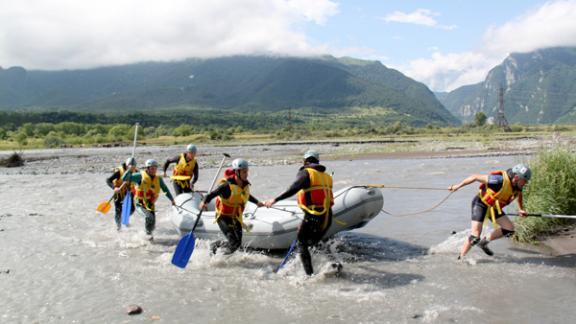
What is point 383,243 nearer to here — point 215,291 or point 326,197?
point 326,197

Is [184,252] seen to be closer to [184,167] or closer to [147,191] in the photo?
[147,191]

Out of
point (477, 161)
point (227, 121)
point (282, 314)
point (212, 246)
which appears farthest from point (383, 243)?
point (227, 121)

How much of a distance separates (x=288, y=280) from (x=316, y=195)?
160 centimetres

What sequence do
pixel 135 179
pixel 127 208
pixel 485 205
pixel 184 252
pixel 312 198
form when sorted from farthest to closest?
1. pixel 127 208
2. pixel 135 179
3. pixel 184 252
4. pixel 485 205
5. pixel 312 198

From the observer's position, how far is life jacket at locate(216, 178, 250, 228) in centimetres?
891

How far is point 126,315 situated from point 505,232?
6389mm

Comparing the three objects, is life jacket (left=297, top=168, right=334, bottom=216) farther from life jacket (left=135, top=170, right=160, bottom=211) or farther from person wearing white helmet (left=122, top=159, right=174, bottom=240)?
life jacket (left=135, top=170, right=160, bottom=211)

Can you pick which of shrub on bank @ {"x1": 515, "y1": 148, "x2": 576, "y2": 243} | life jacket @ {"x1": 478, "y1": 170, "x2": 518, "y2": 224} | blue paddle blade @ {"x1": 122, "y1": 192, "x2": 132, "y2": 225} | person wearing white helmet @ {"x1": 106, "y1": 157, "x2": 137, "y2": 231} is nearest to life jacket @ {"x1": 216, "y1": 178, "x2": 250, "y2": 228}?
person wearing white helmet @ {"x1": 106, "y1": 157, "x2": 137, "y2": 231}

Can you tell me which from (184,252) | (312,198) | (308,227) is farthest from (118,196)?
(312,198)

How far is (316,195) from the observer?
8078mm

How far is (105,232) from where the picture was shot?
13094 mm

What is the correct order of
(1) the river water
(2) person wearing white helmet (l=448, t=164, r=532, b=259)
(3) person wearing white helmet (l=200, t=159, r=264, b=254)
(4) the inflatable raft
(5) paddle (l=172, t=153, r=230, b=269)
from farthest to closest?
A: (4) the inflatable raft, (5) paddle (l=172, t=153, r=230, b=269), (3) person wearing white helmet (l=200, t=159, r=264, b=254), (2) person wearing white helmet (l=448, t=164, r=532, b=259), (1) the river water

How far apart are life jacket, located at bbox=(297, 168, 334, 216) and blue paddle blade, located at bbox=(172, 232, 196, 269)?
7.64ft

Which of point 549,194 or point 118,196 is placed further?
point 118,196
